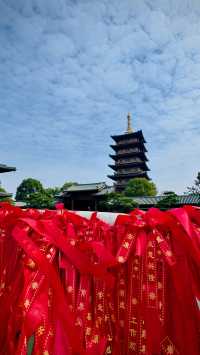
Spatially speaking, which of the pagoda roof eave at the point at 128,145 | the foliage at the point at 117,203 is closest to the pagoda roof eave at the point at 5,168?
the foliage at the point at 117,203

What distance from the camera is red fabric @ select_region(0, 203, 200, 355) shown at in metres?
0.40

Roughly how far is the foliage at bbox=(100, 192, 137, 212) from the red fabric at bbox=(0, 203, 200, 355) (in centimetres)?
1335

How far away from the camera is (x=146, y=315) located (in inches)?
16.6

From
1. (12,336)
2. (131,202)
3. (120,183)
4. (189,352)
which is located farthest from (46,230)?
(120,183)

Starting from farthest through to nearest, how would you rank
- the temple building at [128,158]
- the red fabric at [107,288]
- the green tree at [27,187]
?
the green tree at [27,187], the temple building at [128,158], the red fabric at [107,288]

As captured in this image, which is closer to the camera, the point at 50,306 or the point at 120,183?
the point at 50,306

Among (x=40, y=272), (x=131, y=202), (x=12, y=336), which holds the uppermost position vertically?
(x=40, y=272)

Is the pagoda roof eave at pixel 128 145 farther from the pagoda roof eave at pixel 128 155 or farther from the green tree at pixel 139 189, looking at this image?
the green tree at pixel 139 189

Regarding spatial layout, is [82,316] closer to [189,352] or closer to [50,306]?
[50,306]

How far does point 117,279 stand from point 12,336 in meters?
0.23

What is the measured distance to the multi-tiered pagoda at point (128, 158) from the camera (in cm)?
2519

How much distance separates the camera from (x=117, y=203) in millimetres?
14500

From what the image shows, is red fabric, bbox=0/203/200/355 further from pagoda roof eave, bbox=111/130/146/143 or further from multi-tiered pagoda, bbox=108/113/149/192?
pagoda roof eave, bbox=111/130/146/143

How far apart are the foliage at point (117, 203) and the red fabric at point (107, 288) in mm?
13353
